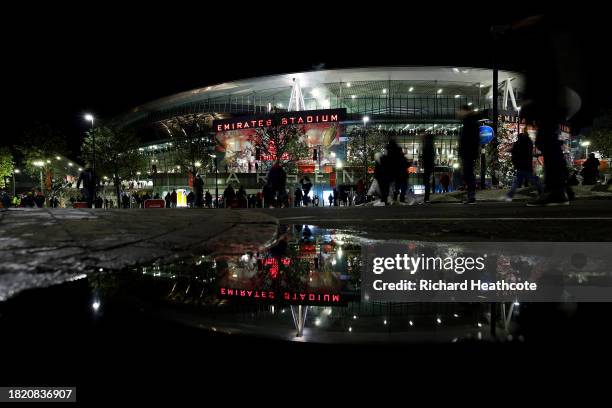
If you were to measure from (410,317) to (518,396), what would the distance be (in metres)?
0.47

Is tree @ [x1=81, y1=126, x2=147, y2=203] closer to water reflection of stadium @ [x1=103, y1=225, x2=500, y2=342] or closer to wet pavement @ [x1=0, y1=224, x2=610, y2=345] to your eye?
water reflection of stadium @ [x1=103, y1=225, x2=500, y2=342]

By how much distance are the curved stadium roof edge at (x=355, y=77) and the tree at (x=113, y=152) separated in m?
15.2

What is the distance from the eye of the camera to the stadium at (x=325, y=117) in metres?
41.0

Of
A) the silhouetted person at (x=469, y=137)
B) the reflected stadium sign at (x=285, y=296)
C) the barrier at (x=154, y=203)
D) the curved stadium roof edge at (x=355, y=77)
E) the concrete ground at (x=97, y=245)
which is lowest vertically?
the barrier at (x=154, y=203)

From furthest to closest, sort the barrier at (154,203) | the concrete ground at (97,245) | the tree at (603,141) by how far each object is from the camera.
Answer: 1. the tree at (603,141)
2. the barrier at (154,203)
3. the concrete ground at (97,245)

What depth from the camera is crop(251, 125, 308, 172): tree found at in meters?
37.0

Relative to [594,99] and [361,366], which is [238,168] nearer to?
[594,99]

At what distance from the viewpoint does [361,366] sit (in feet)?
2.85

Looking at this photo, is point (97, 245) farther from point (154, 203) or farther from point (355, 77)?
point (355, 77)

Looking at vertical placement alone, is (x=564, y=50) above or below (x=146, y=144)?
below

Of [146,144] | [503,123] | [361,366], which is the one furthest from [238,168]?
[361,366]

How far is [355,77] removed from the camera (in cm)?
5053

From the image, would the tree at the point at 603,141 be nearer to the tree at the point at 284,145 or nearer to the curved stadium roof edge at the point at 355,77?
the curved stadium roof edge at the point at 355,77

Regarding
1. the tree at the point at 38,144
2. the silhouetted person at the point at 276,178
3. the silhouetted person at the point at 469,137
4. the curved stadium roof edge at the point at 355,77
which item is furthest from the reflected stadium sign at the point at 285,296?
the curved stadium roof edge at the point at 355,77
